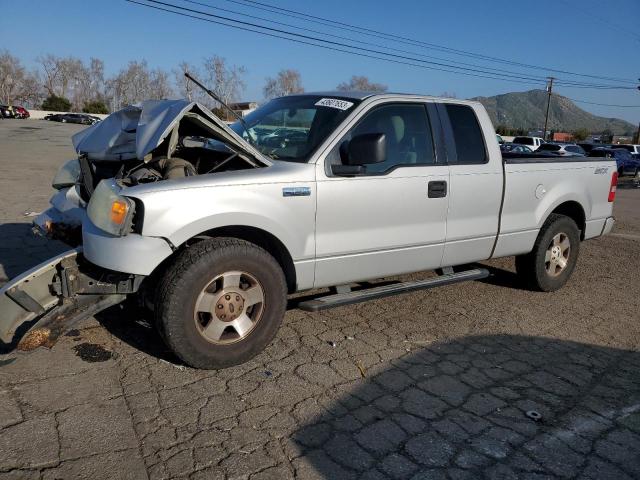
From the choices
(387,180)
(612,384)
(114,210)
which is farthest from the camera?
(387,180)

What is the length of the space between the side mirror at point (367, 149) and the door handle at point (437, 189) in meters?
0.76

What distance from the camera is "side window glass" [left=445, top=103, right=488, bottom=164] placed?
4805mm

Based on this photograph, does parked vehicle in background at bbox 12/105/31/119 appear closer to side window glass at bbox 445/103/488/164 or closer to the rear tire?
side window glass at bbox 445/103/488/164

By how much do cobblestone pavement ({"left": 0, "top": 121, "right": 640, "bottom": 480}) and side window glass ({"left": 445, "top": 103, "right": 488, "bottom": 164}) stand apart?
1462 mm

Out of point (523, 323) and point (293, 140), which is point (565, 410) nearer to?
point (523, 323)

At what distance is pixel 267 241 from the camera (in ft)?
12.8

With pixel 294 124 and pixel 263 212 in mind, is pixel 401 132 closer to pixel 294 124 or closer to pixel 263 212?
pixel 294 124

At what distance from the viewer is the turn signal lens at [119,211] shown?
321cm

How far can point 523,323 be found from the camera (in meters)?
4.91

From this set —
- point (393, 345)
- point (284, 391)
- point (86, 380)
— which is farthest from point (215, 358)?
point (393, 345)

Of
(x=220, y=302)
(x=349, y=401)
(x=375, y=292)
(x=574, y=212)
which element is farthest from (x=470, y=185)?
(x=220, y=302)

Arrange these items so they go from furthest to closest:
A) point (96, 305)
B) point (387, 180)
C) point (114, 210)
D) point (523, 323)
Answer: point (523, 323) < point (387, 180) < point (96, 305) < point (114, 210)

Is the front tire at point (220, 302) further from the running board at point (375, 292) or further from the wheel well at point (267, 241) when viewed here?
the running board at point (375, 292)

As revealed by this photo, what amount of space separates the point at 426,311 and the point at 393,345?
0.95 m
